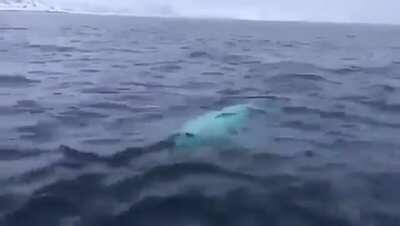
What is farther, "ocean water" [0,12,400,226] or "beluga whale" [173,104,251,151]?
"beluga whale" [173,104,251,151]

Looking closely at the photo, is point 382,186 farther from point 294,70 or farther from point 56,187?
point 294,70

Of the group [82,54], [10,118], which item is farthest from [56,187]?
[82,54]

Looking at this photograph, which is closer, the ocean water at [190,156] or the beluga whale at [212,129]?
the ocean water at [190,156]

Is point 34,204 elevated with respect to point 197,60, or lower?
elevated

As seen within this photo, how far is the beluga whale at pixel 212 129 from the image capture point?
1002 centimetres

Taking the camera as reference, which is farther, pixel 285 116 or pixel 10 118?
pixel 285 116

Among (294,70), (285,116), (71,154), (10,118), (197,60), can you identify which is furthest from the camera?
→ (197,60)

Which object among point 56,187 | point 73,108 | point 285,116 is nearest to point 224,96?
point 285,116

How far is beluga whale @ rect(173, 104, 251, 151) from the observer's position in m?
10.0

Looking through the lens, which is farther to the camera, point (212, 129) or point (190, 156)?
point (212, 129)

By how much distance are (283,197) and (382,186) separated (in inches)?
64.3

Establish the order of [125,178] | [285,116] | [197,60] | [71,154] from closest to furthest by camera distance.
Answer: [125,178] → [71,154] → [285,116] → [197,60]

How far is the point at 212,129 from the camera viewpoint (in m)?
10.7

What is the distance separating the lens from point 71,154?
9242mm
